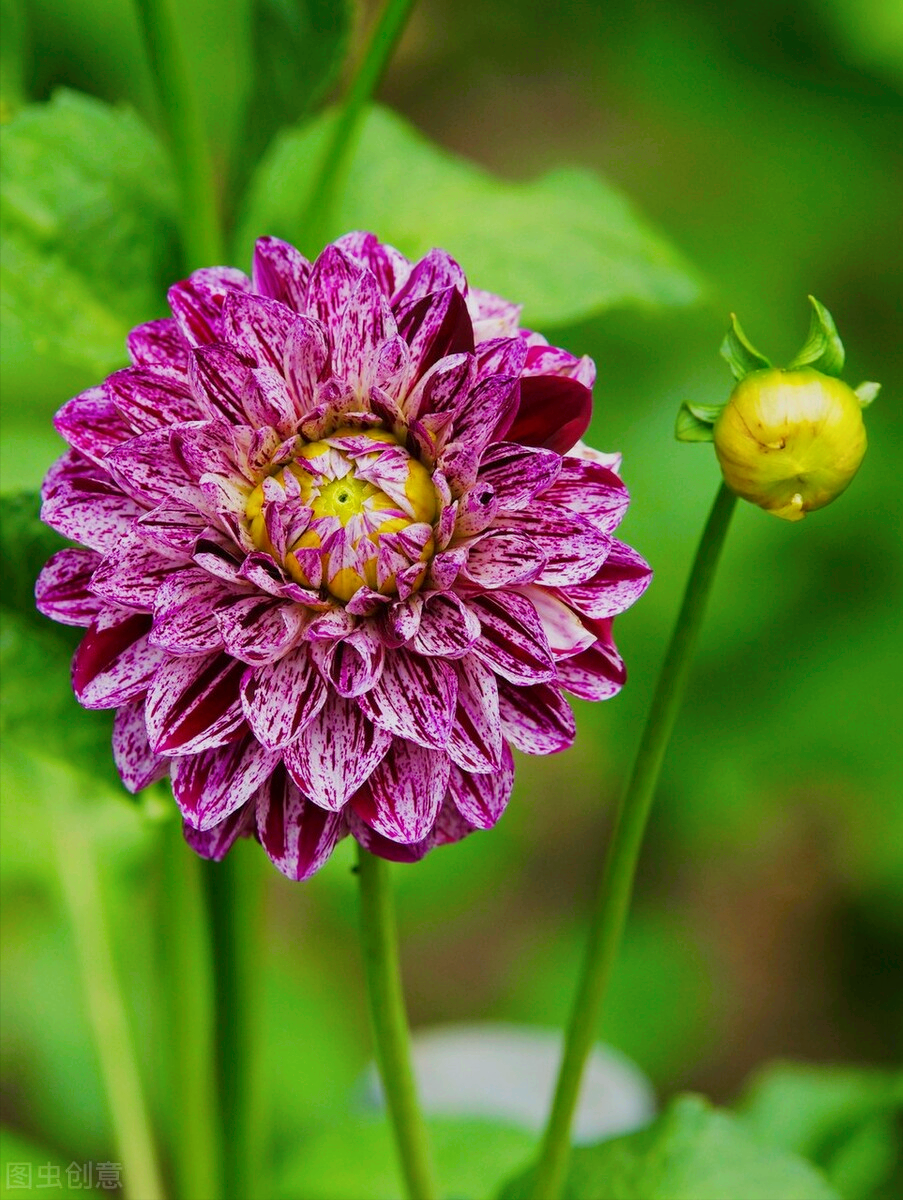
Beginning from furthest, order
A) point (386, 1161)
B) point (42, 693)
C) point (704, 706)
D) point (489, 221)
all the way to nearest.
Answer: point (704, 706) → point (386, 1161) → point (489, 221) → point (42, 693)

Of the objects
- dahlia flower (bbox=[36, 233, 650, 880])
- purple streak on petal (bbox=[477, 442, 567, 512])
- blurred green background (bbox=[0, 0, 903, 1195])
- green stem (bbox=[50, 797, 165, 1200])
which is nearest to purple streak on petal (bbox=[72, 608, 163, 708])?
dahlia flower (bbox=[36, 233, 650, 880])

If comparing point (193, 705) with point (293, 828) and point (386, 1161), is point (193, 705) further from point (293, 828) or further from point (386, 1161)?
point (386, 1161)

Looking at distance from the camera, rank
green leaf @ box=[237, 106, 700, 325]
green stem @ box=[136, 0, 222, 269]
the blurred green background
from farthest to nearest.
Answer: the blurred green background
green leaf @ box=[237, 106, 700, 325]
green stem @ box=[136, 0, 222, 269]

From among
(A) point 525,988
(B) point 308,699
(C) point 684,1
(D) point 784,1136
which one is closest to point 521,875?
(A) point 525,988

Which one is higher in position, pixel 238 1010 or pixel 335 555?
pixel 335 555

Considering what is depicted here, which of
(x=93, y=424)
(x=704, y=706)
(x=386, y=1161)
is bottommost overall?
(x=386, y=1161)

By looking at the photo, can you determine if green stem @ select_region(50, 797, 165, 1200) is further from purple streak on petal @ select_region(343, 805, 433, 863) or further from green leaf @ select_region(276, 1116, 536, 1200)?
purple streak on petal @ select_region(343, 805, 433, 863)

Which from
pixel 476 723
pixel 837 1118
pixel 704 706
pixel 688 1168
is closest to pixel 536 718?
pixel 476 723
